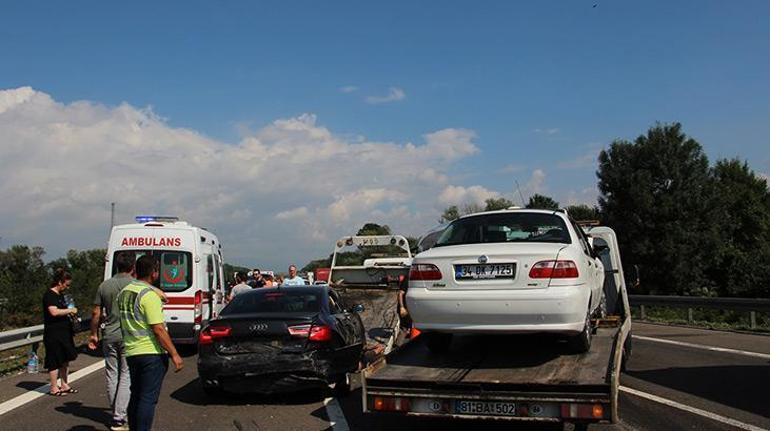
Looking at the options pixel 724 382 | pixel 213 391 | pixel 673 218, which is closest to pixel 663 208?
pixel 673 218

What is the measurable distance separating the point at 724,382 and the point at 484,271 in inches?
200

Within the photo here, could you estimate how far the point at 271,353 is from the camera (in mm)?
8125

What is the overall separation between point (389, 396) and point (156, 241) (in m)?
8.95

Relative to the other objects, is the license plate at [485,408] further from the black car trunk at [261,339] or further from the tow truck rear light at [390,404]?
the black car trunk at [261,339]

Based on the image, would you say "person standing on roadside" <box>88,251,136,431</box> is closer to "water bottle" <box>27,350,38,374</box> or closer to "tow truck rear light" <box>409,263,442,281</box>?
"tow truck rear light" <box>409,263,442,281</box>

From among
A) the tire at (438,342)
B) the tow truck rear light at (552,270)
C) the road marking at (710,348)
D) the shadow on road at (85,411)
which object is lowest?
the road marking at (710,348)

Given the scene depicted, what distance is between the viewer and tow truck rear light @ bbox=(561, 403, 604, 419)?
5176mm

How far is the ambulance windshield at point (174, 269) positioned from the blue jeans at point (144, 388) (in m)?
7.79

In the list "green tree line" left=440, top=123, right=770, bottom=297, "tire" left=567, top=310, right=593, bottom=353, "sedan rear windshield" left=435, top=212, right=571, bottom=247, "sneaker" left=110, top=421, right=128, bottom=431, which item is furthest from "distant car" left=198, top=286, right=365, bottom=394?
"green tree line" left=440, top=123, right=770, bottom=297

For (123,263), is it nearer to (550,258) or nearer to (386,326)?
(550,258)

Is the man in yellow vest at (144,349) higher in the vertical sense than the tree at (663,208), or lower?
lower

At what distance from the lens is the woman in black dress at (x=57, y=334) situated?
9.23 metres

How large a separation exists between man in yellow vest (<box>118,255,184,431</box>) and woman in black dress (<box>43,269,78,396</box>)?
3.93m

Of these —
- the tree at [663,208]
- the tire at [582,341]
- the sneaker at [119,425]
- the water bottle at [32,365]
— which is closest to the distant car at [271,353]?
the sneaker at [119,425]
